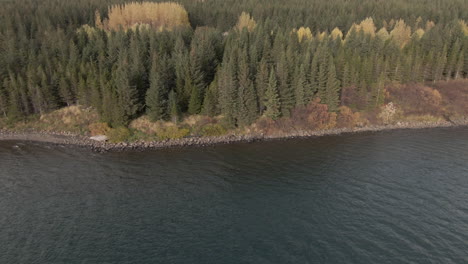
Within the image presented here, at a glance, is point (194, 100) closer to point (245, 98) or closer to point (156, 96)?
point (156, 96)

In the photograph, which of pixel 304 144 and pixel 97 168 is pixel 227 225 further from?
pixel 304 144

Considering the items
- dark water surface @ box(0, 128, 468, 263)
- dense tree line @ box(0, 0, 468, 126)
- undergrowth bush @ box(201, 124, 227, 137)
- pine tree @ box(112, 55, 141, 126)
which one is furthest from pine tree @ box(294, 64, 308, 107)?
pine tree @ box(112, 55, 141, 126)

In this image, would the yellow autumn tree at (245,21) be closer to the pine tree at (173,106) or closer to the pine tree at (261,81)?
the pine tree at (261,81)

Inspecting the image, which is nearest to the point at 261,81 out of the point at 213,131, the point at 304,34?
the point at 213,131

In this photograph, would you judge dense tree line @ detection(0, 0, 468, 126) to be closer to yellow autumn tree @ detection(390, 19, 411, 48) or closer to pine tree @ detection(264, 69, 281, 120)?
pine tree @ detection(264, 69, 281, 120)

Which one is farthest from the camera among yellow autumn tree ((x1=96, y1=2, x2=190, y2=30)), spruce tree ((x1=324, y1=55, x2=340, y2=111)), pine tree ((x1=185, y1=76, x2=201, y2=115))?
yellow autumn tree ((x1=96, y1=2, x2=190, y2=30))

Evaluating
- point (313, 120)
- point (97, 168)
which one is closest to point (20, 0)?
point (97, 168)

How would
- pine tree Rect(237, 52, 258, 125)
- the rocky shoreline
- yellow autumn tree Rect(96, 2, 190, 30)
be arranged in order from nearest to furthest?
the rocky shoreline, pine tree Rect(237, 52, 258, 125), yellow autumn tree Rect(96, 2, 190, 30)
